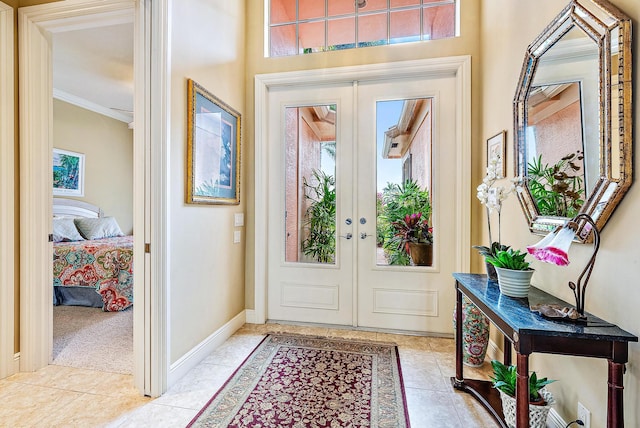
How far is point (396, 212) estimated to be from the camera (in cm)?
277

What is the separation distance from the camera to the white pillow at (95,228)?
14.2 ft

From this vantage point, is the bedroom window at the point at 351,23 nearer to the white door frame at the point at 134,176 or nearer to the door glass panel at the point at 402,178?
the door glass panel at the point at 402,178

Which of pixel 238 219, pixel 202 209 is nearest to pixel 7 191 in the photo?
pixel 202 209

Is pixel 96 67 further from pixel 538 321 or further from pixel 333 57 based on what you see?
pixel 538 321

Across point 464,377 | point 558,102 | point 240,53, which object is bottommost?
point 464,377

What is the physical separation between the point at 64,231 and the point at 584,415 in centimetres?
531

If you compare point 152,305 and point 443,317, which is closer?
point 152,305

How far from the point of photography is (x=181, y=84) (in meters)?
1.99

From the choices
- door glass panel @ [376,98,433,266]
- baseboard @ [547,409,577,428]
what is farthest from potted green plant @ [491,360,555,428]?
door glass panel @ [376,98,433,266]

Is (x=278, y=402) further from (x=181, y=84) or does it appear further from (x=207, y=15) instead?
(x=207, y=15)

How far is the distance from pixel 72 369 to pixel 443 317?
286cm

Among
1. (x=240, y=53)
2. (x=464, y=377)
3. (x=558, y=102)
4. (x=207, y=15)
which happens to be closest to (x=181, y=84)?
(x=207, y=15)

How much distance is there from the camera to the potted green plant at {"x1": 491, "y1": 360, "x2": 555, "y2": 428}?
136 cm

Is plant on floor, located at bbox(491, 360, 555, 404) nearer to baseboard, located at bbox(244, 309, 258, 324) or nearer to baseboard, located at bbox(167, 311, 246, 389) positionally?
baseboard, located at bbox(167, 311, 246, 389)
